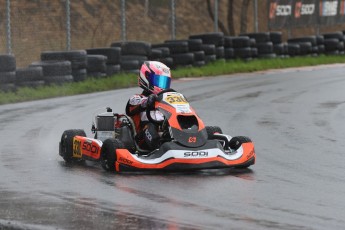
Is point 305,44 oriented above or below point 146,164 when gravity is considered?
below

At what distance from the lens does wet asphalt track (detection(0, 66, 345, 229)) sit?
7918 millimetres

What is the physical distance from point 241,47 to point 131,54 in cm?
609

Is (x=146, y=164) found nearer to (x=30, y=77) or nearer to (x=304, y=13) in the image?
(x=30, y=77)

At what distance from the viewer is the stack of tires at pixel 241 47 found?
29.8m

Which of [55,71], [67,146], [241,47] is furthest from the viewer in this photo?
[241,47]

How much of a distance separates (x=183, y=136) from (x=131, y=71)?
14.0 m

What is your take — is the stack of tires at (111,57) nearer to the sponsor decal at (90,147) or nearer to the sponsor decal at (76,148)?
the sponsor decal at (76,148)

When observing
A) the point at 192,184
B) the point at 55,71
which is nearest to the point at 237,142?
the point at 192,184

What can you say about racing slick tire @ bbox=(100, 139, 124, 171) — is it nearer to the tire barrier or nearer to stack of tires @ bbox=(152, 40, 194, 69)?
the tire barrier

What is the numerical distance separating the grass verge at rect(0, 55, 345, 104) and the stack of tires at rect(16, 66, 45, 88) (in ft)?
0.38

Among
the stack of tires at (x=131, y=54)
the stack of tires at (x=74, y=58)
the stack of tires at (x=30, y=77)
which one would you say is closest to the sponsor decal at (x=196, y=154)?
the stack of tires at (x=30, y=77)

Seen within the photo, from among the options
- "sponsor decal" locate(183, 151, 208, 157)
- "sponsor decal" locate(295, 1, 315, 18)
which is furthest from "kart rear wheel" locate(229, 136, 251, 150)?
"sponsor decal" locate(295, 1, 315, 18)

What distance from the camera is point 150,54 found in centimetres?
2486

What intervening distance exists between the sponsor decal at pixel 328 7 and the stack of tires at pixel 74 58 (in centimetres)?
1653
